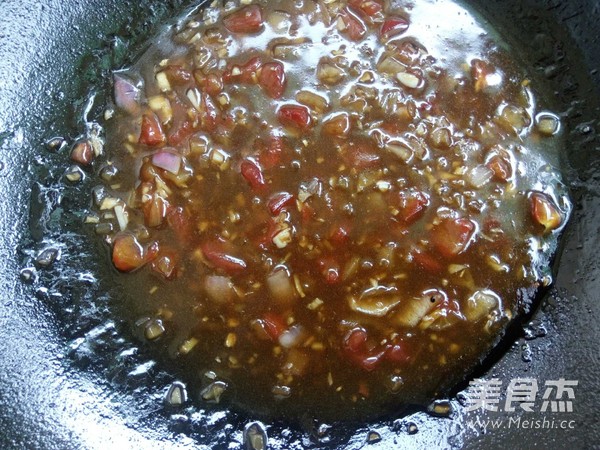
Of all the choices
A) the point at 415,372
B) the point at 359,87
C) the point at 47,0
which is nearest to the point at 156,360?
the point at 415,372

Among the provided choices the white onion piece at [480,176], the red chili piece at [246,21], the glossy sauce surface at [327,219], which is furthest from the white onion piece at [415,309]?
the red chili piece at [246,21]

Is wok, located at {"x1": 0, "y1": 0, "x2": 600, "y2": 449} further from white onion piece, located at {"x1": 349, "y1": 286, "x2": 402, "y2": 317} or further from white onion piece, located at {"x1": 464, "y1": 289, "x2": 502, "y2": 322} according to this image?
white onion piece, located at {"x1": 349, "y1": 286, "x2": 402, "y2": 317}

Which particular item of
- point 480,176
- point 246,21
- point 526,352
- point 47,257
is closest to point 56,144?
point 47,257

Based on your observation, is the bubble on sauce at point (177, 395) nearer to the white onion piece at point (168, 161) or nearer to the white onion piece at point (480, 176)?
the white onion piece at point (168, 161)

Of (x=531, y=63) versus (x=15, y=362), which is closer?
(x=15, y=362)

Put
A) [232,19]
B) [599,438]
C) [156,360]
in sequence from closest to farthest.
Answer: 1. [599,438]
2. [156,360]
3. [232,19]

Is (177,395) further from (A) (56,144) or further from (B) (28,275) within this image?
(A) (56,144)

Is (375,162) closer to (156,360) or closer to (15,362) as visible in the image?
(156,360)

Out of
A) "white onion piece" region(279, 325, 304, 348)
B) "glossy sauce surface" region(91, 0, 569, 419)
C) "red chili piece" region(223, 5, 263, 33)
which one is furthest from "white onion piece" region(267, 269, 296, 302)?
"red chili piece" region(223, 5, 263, 33)
